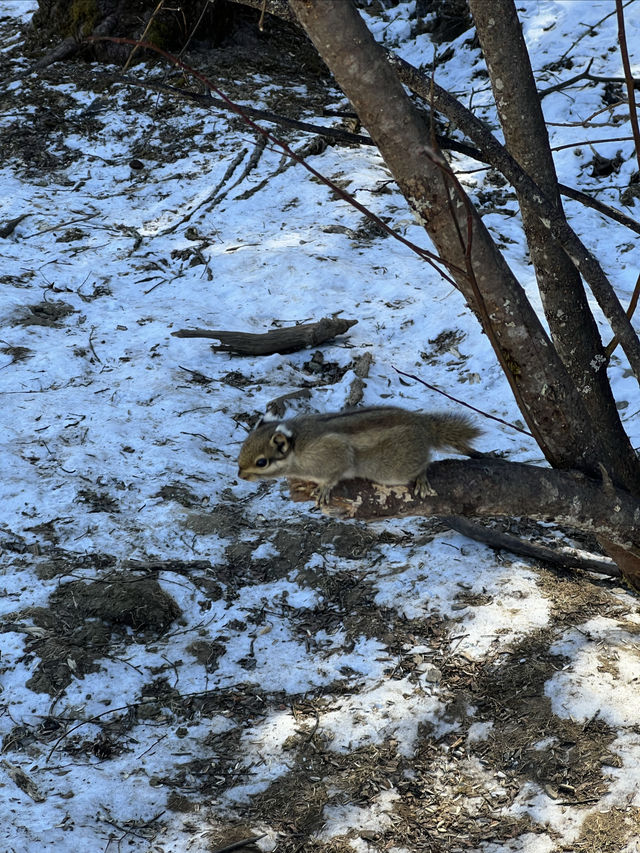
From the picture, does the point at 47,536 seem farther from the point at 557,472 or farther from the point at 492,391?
the point at 492,391

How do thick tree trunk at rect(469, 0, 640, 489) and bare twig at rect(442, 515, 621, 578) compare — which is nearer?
thick tree trunk at rect(469, 0, 640, 489)

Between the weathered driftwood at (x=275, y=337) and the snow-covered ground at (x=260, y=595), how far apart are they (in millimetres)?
127

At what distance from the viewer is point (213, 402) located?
605 centimetres

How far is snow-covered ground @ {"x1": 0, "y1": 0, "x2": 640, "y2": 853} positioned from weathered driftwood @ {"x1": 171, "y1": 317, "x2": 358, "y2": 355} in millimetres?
127

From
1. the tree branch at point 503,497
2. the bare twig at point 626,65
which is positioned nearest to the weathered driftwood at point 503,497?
the tree branch at point 503,497

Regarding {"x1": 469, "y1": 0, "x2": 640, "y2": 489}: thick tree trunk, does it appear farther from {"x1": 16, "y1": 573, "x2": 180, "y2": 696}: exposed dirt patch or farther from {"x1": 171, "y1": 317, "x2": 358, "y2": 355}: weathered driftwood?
{"x1": 171, "y1": 317, "x2": 358, "y2": 355}: weathered driftwood

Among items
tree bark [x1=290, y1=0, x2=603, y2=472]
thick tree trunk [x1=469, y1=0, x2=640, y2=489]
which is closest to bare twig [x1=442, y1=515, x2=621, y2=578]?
thick tree trunk [x1=469, y1=0, x2=640, y2=489]

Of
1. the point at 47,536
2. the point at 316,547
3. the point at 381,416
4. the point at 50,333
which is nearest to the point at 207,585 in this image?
the point at 316,547

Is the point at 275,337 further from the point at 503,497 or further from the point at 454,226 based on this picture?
the point at 454,226

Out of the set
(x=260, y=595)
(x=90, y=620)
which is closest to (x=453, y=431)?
(x=260, y=595)

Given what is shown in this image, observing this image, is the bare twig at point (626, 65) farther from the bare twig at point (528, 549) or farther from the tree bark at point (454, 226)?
the bare twig at point (528, 549)

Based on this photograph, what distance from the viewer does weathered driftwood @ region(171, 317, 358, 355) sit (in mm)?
6602

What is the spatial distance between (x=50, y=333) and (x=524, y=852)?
545 cm

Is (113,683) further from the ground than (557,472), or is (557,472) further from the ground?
(557,472)
